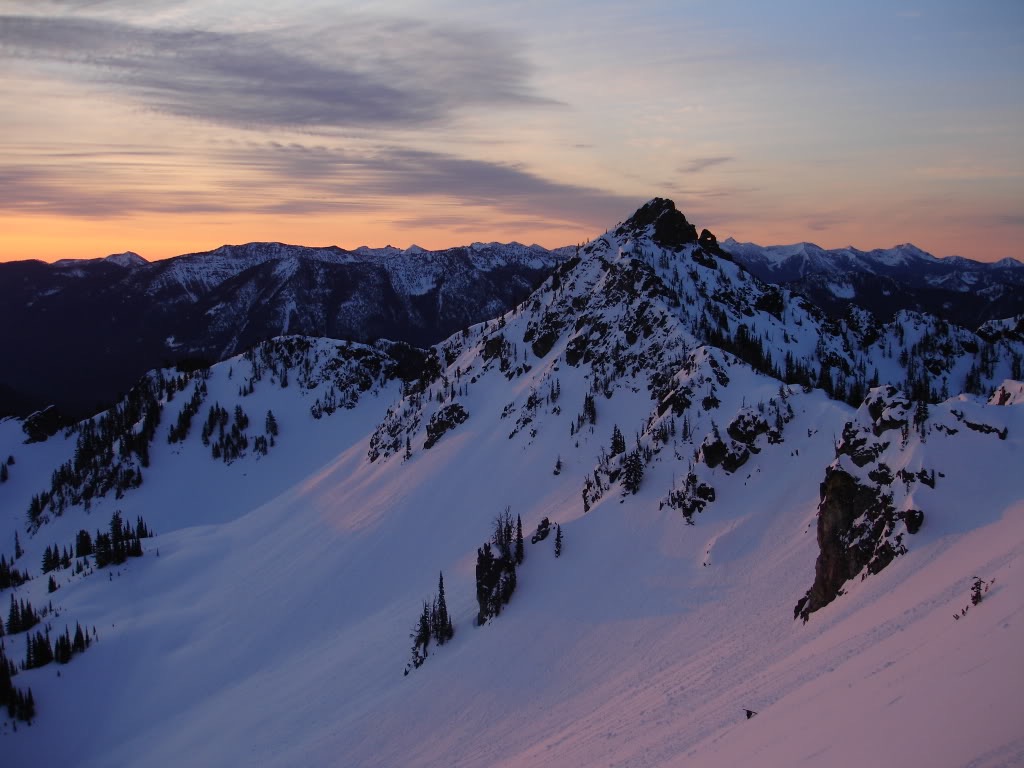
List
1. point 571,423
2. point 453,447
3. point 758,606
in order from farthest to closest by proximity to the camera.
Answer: point 453,447 < point 571,423 < point 758,606

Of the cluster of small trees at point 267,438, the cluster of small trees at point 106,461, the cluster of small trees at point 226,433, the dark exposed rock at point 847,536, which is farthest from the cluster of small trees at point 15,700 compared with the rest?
the cluster of small trees at point 267,438

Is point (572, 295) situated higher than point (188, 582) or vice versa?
point (572, 295)

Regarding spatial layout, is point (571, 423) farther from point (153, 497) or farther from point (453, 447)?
point (153, 497)

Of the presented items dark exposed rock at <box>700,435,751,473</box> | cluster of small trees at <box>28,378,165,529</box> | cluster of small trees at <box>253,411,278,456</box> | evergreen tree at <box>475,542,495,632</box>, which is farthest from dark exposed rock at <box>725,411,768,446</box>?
cluster of small trees at <box>28,378,165,529</box>

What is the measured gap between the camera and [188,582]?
9388 cm

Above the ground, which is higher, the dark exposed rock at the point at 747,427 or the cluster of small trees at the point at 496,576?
the dark exposed rock at the point at 747,427

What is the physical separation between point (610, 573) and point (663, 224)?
303 feet

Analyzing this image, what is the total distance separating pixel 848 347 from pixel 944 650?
131588 millimetres

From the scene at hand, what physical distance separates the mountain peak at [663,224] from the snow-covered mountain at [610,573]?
0.61 m

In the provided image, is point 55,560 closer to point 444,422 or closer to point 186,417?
point 186,417

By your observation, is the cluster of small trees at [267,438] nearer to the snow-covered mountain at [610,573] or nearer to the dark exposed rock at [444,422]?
the snow-covered mountain at [610,573]

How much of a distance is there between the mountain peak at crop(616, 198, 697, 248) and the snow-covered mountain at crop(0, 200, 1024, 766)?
61 cm

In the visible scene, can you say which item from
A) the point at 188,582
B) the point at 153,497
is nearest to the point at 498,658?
the point at 188,582

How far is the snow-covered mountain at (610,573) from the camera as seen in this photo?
2347 cm
